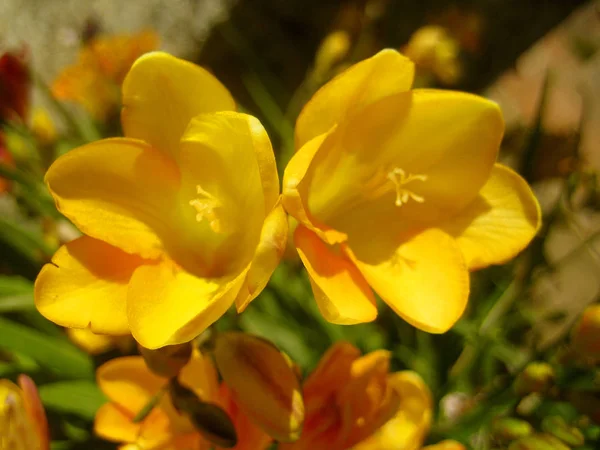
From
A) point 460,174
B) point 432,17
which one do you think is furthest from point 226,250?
point 432,17

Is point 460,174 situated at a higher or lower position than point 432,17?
higher

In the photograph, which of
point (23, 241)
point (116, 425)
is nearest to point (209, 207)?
point (116, 425)

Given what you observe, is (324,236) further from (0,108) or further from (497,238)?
(0,108)

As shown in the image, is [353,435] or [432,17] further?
[432,17]

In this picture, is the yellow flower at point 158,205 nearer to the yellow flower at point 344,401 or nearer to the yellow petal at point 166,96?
the yellow petal at point 166,96

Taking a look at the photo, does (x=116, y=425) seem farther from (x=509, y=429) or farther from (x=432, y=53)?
(x=432, y=53)

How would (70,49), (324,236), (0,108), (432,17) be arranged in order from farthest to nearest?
(432,17) < (70,49) < (0,108) < (324,236)

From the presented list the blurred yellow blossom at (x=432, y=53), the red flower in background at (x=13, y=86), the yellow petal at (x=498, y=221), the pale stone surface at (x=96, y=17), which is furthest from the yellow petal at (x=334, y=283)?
the pale stone surface at (x=96, y=17)
